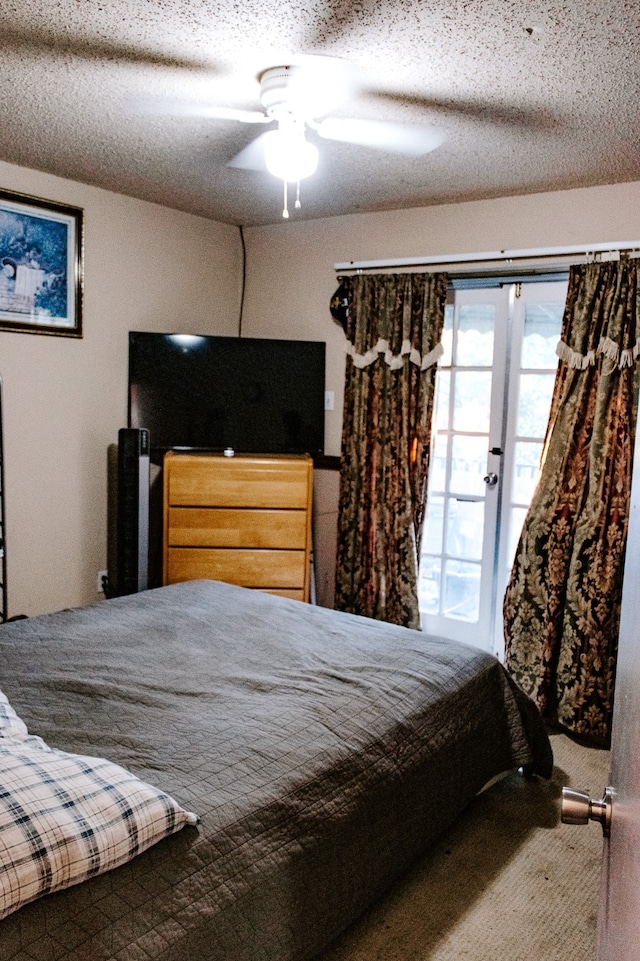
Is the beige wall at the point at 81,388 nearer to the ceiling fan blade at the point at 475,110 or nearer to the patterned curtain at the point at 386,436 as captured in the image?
the patterned curtain at the point at 386,436

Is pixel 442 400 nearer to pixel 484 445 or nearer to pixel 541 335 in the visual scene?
pixel 484 445

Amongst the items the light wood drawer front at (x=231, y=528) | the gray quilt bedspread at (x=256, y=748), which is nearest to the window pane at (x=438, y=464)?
the light wood drawer front at (x=231, y=528)

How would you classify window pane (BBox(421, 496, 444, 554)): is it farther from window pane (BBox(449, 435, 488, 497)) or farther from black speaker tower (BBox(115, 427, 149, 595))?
black speaker tower (BBox(115, 427, 149, 595))

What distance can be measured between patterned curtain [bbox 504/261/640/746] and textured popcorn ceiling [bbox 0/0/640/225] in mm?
621

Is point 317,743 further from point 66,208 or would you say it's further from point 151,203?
point 151,203

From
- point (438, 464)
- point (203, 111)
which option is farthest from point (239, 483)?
point (203, 111)

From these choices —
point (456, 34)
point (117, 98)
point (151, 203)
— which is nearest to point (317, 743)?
point (456, 34)

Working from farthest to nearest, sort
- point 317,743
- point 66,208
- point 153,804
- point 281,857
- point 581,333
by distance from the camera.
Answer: point 66,208, point 581,333, point 317,743, point 281,857, point 153,804

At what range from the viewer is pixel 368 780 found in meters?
1.87

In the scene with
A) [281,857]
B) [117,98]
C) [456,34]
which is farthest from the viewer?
[117,98]

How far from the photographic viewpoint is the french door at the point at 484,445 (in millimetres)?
3629

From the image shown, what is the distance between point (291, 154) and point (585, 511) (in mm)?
1943

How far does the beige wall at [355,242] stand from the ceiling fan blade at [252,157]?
1.01 m

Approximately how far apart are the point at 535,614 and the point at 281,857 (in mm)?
2213
